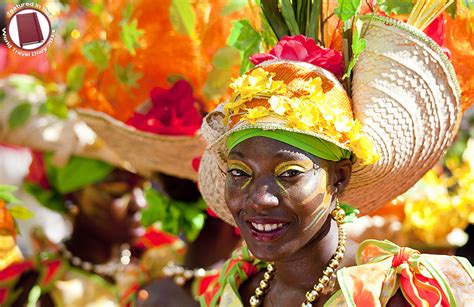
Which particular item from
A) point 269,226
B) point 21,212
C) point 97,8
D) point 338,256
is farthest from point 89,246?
point 269,226

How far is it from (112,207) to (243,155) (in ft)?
8.89

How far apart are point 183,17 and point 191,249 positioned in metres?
1.18

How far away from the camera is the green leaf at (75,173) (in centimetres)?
561

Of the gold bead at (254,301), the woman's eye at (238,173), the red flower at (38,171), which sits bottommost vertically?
the red flower at (38,171)

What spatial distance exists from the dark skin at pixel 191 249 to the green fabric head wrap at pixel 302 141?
1799 millimetres

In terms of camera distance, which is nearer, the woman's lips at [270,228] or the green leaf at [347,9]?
the woman's lips at [270,228]

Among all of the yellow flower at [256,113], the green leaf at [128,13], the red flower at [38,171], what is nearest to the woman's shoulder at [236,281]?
the yellow flower at [256,113]

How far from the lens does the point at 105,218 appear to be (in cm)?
568

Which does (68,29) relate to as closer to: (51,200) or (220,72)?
(220,72)

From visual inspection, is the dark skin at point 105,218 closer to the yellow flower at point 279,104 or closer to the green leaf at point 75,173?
the green leaf at point 75,173

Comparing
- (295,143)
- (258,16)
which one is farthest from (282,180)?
(258,16)

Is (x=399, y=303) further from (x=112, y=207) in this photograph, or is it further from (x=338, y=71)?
(x=112, y=207)

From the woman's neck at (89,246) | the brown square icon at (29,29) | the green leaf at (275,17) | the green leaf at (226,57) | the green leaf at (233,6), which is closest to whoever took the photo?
the green leaf at (275,17)

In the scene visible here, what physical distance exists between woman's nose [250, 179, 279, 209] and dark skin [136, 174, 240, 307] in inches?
74.0
